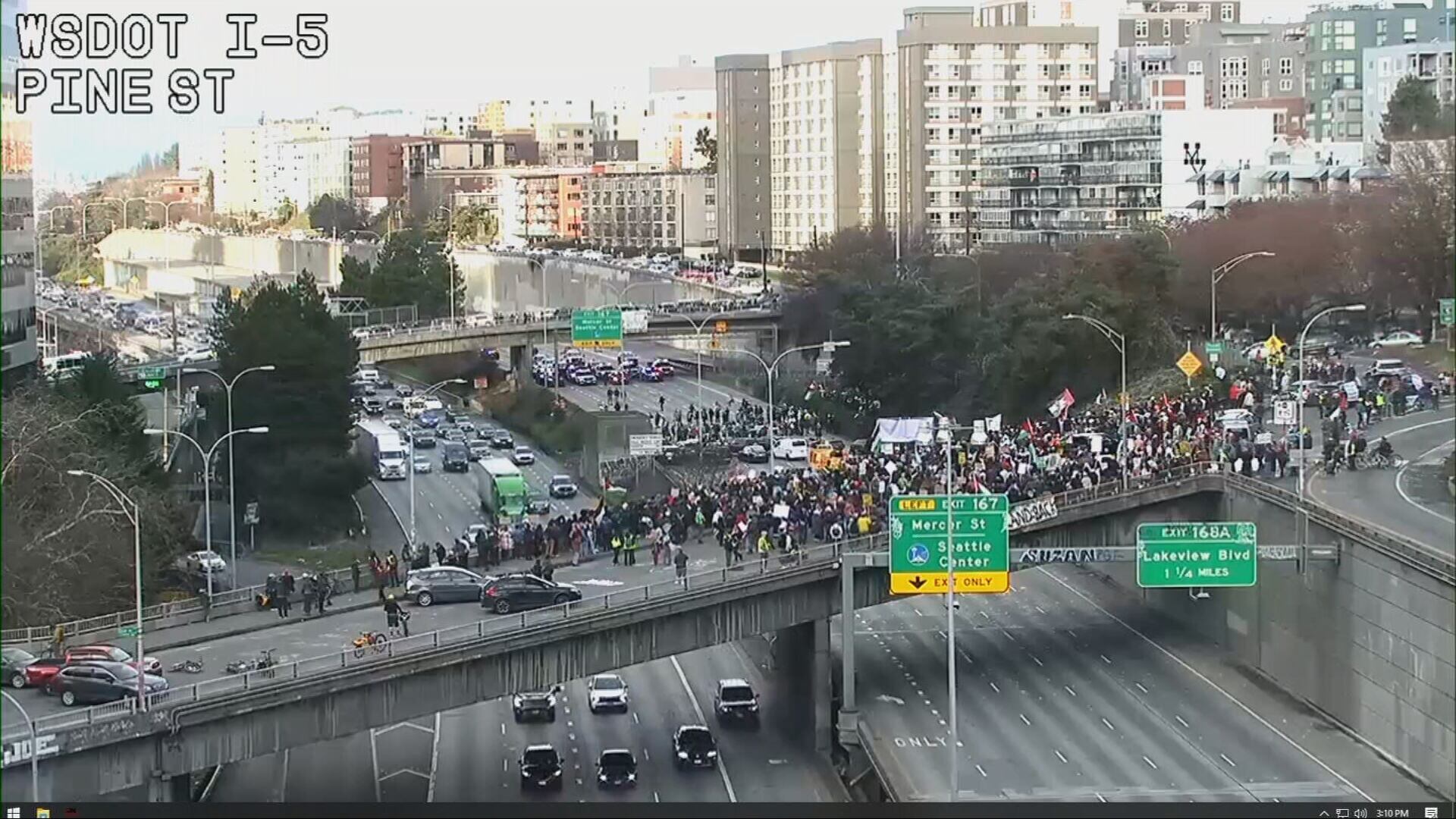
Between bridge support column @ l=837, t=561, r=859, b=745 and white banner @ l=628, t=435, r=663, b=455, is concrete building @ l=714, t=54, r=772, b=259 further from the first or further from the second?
bridge support column @ l=837, t=561, r=859, b=745

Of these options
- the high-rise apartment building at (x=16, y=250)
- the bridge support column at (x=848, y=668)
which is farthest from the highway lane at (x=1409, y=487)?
the high-rise apartment building at (x=16, y=250)

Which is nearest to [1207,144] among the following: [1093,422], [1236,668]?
[1093,422]

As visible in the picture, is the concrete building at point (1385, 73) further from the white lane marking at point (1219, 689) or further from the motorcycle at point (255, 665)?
the motorcycle at point (255, 665)

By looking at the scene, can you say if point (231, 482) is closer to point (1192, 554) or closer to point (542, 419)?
point (1192, 554)

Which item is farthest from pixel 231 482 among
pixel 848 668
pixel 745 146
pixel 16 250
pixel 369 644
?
pixel 745 146

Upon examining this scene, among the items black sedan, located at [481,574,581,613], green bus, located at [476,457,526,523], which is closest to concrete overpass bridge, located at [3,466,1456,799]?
black sedan, located at [481,574,581,613]
